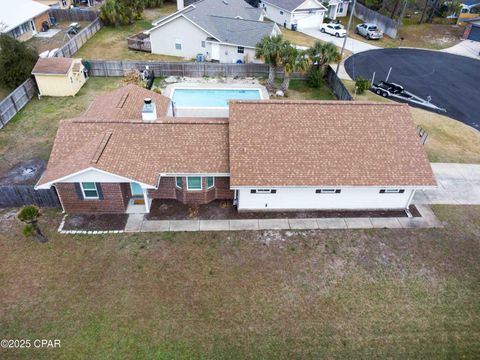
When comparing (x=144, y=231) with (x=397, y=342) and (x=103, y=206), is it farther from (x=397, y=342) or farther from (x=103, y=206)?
(x=397, y=342)

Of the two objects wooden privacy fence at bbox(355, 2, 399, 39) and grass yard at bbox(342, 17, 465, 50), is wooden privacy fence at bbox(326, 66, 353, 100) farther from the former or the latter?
wooden privacy fence at bbox(355, 2, 399, 39)

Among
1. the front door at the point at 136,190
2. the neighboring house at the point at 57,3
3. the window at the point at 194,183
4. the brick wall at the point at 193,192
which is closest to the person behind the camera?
the window at the point at 194,183

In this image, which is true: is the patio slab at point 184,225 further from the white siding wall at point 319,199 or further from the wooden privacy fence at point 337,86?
the wooden privacy fence at point 337,86

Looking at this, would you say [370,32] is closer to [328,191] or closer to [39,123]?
[328,191]

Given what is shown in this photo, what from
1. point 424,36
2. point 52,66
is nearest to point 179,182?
point 52,66

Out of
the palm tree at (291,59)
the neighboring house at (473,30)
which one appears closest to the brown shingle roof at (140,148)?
the palm tree at (291,59)

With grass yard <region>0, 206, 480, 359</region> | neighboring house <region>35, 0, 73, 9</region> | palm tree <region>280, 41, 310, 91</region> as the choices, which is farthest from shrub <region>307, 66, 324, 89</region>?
neighboring house <region>35, 0, 73, 9</region>
